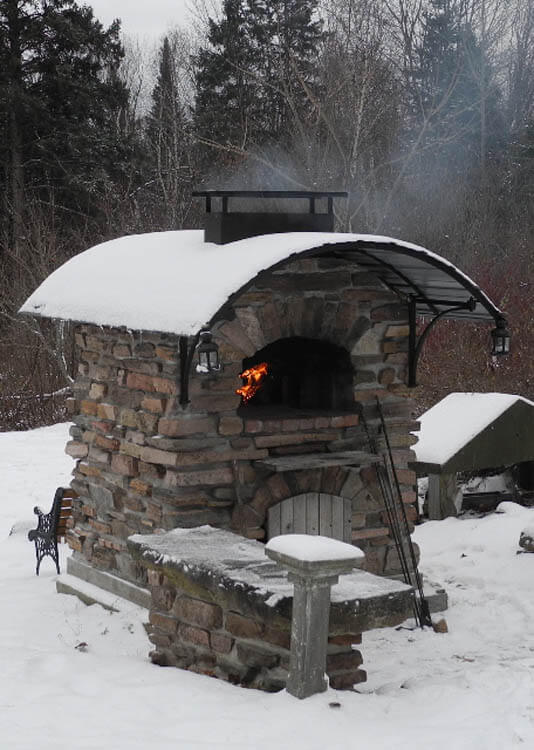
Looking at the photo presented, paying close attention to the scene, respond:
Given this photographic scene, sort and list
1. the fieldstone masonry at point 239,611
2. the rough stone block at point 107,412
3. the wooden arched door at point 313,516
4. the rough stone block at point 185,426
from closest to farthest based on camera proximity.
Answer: the fieldstone masonry at point 239,611, the rough stone block at point 185,426, the wooden arched door at point 313,516, the rough stone block at point 107,412

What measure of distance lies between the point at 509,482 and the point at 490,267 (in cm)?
835

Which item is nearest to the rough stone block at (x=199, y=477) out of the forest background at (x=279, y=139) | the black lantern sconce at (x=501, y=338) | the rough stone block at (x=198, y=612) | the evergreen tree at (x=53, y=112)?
the rough stone block at (x=198, y=612)

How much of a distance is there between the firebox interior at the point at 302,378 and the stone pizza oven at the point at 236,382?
1 cm

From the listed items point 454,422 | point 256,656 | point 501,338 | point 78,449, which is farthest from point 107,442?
point 454,422

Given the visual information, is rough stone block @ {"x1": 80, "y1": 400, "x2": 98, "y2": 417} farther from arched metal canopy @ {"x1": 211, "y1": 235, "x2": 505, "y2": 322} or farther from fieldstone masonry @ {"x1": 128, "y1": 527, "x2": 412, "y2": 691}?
arched metal canopy @ {"x1": 211, "y1": 235, "x2": 505, "y2": 322}

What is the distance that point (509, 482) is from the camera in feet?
38.7

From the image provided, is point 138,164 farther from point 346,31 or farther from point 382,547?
point 382,547

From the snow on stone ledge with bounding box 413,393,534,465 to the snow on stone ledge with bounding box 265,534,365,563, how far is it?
4991 millimetres

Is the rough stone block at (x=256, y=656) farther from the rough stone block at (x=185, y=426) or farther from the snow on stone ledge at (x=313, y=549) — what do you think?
the rough stone block at (x=185, y=426)

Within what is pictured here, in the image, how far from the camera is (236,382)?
7449mm

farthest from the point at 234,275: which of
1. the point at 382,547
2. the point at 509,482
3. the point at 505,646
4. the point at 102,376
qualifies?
the point at 509,482

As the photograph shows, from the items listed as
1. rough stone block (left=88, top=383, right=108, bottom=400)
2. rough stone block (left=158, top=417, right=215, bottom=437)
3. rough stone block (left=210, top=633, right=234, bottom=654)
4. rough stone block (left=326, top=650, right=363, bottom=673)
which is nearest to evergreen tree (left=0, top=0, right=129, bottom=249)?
rough stone block (left=88, top=383, right=108, bottom=400)

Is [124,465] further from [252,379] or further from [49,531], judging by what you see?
[49,531]

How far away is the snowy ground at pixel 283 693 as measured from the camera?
5.04 m
